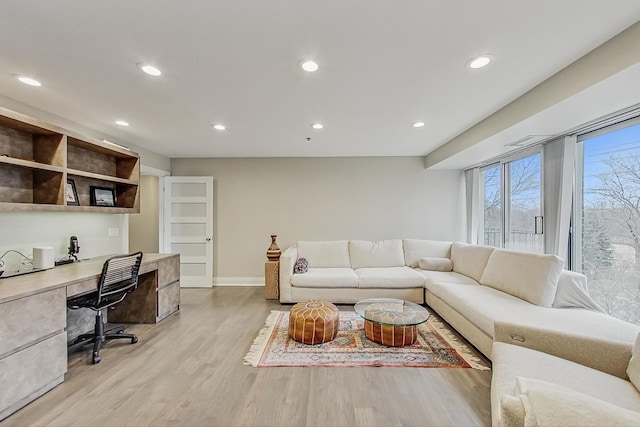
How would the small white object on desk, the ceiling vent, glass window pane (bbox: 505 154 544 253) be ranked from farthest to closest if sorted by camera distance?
glass window pane (bbox: 505 154 544 253)
the ceiling vent
the small white object on desk

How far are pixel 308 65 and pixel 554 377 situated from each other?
2.36 metres

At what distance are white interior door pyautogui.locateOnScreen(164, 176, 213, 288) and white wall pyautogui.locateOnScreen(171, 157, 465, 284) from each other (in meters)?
0.20

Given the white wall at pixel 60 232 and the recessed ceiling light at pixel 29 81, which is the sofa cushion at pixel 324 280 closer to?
the white wall at pixel 60 232

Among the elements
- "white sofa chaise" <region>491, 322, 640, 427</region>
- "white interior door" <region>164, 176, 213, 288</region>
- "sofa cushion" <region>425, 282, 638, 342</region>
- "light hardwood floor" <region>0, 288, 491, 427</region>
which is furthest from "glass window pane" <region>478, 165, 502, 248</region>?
→ "white interior door" <region>164, 176, 213, 288</region>

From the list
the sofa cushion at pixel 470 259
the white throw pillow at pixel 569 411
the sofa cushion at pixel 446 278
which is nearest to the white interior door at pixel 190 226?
the sofa cushion at pixel 446 278

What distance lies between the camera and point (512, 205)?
3971mm

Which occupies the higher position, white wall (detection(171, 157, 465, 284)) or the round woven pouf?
white wall (detection(171, 157, 465, 284))

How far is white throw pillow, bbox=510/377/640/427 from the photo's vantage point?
28.2 inches

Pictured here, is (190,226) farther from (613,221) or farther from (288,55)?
(613,221)

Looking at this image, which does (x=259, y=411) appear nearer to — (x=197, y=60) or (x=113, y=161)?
(x=197, y=60)

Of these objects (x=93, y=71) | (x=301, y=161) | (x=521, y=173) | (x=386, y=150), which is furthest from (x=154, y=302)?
(x=521, y=173)

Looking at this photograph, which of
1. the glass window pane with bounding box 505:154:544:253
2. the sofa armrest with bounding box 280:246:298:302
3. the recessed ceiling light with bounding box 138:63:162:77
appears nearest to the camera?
the recessed ceiling light with bounding box 138:63:162:77

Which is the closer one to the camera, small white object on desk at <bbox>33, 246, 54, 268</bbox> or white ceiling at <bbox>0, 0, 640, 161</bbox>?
white ceiling at <bbox>0, 0, 640, 161</bbox>

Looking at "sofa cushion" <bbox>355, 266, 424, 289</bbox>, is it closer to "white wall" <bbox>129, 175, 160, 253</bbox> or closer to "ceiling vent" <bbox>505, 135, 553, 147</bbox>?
"ceiling vent" <bbox>505, 135, 553, 147</bbox>
